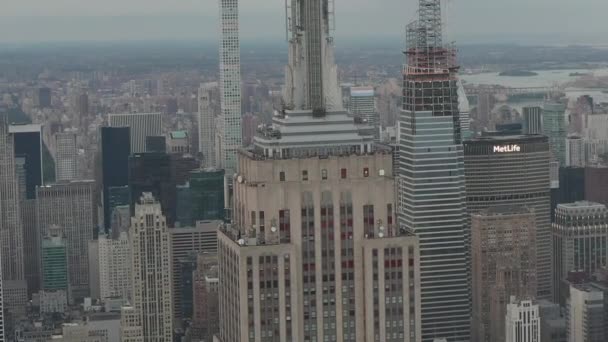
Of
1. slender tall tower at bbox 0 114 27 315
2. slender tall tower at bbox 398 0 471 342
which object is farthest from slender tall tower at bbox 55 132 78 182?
slender tall tower at bbox 398 0 471 342

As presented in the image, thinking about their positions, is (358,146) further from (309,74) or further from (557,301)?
(557,301)

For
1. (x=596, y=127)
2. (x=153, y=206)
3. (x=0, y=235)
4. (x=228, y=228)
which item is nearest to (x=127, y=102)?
(x=153, y=206)

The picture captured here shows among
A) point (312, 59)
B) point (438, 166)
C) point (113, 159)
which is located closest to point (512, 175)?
point (438, 166)

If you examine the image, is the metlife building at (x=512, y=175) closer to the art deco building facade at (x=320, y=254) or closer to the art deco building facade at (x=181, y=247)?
the art deco building facade at (x=181, y=247)

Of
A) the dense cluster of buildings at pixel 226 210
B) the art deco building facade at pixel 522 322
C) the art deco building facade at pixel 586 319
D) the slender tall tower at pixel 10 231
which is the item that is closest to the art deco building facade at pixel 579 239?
the dense cluster of buildings at pixel 226 210

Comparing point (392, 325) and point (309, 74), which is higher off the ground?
point (309, 74)

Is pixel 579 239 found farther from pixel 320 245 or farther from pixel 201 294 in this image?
pixel 320 245

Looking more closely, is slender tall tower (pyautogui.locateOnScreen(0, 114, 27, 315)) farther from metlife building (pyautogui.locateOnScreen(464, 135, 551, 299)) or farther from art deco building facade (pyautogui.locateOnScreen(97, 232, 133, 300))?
metlife building (pyautogui.locateOnScreen(464, 135, 551, 299))
